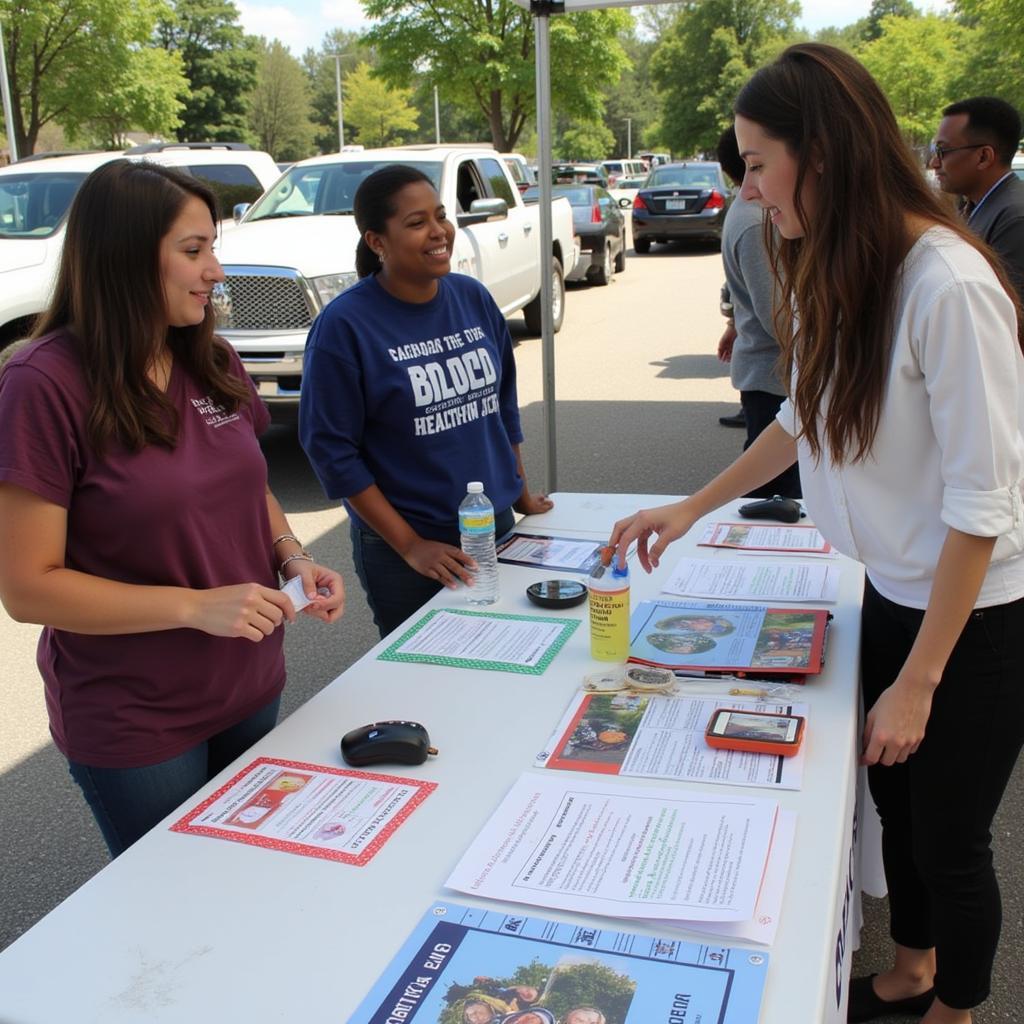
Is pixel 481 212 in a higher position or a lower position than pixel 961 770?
higher

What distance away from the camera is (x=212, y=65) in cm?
4591

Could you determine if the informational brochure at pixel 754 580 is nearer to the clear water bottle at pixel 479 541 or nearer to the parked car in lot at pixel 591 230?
the clear water bottle at pixel 479 541

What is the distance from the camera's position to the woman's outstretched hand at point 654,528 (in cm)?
224

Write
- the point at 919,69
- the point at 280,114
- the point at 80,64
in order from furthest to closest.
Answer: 1. the point at 280,114
2. the point at 919,69
3. the point at 80,64

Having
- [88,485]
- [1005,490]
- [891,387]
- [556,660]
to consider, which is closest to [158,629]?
[88,485]

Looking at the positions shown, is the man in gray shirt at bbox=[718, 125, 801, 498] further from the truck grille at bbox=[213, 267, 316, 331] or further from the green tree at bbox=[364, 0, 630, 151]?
the green tree at bbox=[364, 0, 630, 151]

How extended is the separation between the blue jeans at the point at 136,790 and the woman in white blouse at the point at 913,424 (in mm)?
1219

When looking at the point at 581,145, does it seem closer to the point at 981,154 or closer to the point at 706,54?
the point at 706,54

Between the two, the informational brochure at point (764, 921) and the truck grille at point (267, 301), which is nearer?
the informational brochure at point (764, 921)

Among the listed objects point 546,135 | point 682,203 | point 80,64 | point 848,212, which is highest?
point 80,64

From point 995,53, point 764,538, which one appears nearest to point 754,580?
point 764,538

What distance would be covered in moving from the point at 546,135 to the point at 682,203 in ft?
51.3

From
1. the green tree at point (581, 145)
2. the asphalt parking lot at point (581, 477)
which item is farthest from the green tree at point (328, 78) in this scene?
the asphalt parking lot at point (581, 477)

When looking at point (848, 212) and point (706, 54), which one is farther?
point (706, 54)
